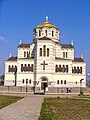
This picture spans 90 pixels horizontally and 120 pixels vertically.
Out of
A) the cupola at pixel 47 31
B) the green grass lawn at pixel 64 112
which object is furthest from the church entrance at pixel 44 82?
the green grass lawn at pixel 64 112

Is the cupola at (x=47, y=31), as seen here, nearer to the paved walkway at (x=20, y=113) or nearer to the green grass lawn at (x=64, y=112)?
the green grass lawn at (x=64, y=112)

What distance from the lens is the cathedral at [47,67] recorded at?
45.2 m

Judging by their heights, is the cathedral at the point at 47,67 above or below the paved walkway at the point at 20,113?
above

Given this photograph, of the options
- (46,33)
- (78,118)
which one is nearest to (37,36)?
(46,33)

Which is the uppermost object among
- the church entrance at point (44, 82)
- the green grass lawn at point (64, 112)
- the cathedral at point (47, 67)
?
the cathedral at point (47, 67)

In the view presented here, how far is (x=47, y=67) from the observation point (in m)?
45.3

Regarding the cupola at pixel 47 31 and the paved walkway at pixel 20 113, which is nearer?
the paved walkway at pixel 20 113

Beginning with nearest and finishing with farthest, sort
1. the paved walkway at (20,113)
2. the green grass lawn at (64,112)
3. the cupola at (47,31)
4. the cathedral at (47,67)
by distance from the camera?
the paved walkway at (20,113)
the green grass lawn at (64,112)
the cathedral at (47,67)
the cupola at (47,31)

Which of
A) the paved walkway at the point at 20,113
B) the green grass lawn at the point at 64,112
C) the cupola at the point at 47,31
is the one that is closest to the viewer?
the paved walkway at the point at 20,113

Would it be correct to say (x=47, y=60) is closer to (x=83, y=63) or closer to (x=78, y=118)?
(x=83, y=63)

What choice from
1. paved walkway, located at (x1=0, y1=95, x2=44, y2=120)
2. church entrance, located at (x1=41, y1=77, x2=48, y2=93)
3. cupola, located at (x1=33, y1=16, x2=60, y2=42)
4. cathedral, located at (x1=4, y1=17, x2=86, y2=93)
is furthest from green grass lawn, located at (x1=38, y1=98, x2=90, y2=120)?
cupola, located at (x1=33, y1=16, x2=60, y2=42)

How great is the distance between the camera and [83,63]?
4928cm

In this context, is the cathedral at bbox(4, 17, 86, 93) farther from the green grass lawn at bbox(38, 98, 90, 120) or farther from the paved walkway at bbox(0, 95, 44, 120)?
the paved walkway at bbox(0, 95, 44, 120)

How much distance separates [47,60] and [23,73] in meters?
4.93
